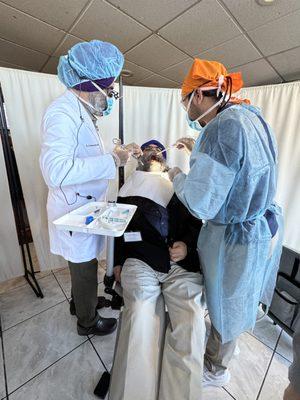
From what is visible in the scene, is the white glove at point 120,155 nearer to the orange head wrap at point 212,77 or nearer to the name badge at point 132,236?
the name badge at point 132,236

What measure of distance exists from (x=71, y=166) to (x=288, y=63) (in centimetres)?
221

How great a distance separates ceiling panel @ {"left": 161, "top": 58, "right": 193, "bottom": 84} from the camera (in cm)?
199

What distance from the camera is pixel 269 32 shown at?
56.6 inches

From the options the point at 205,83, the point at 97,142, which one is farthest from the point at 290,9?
the point at 97,142

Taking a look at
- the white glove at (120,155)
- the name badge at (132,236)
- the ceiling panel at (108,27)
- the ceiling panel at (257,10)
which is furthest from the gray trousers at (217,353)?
the ceiling panel at (108,27)

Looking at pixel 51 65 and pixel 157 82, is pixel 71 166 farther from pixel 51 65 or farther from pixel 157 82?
pixel 157 82

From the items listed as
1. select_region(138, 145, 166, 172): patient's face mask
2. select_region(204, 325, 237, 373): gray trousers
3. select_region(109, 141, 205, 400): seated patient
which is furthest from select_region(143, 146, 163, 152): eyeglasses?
select_region(204, 325, 237, 373): gray trousers

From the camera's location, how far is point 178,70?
2.15 m

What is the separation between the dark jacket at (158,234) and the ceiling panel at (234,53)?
138 cm

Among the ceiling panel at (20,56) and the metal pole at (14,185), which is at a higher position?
the ceiling panel at (20,56)

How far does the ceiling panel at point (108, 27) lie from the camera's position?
1.28m

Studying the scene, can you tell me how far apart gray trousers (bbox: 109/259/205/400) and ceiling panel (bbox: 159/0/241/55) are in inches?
63.6

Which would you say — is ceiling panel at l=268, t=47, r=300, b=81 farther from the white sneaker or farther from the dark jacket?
the white sneaker

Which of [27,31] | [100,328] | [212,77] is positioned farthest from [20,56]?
[100,328]
